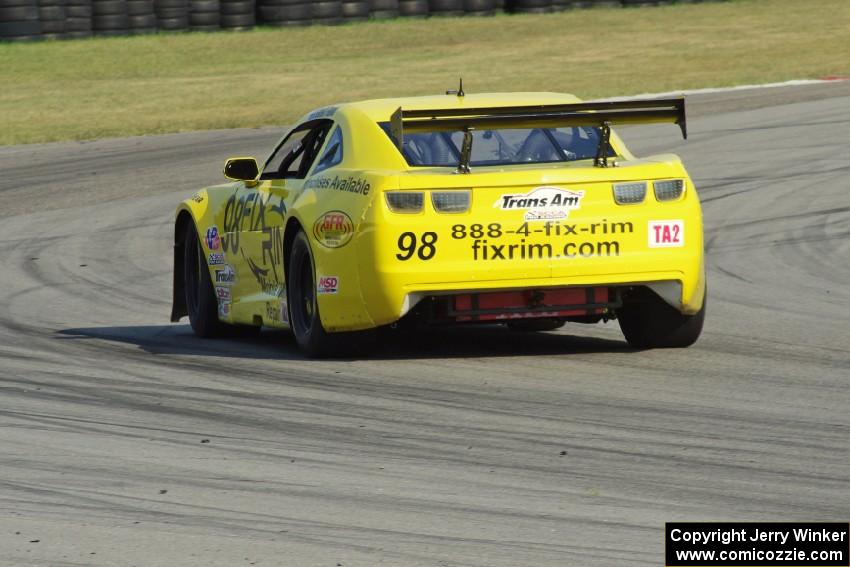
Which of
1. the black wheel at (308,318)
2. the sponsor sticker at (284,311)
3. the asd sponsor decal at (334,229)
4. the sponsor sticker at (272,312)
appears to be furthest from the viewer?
the sponsor sticker at (272,312)

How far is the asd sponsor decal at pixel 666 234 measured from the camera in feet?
27.9

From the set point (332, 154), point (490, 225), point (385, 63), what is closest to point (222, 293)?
point (332, 154)

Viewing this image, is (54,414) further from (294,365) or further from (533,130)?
(533,130)

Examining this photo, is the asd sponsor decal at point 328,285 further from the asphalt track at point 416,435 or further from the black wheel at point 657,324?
the black wheel at point 657,324

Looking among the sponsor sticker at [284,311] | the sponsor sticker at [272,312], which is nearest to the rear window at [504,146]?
the sponsor sticker at [284,311]

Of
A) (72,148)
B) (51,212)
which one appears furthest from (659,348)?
(72,148)

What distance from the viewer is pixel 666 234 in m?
8.52

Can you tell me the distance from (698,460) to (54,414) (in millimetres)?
2941

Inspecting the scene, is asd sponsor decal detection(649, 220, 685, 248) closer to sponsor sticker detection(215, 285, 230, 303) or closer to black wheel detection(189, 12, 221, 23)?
sponsor sticker detection(215, 285, 230, 303)

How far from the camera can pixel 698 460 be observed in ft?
20.6

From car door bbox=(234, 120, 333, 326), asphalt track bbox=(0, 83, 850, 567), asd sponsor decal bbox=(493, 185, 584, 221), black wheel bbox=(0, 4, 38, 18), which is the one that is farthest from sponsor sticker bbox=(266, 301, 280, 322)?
black wheel bbox=(0, 4, 38, 18)

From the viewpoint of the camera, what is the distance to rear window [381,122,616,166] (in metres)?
8.80

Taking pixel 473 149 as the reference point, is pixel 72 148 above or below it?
below

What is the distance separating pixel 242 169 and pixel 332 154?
2.86ft
